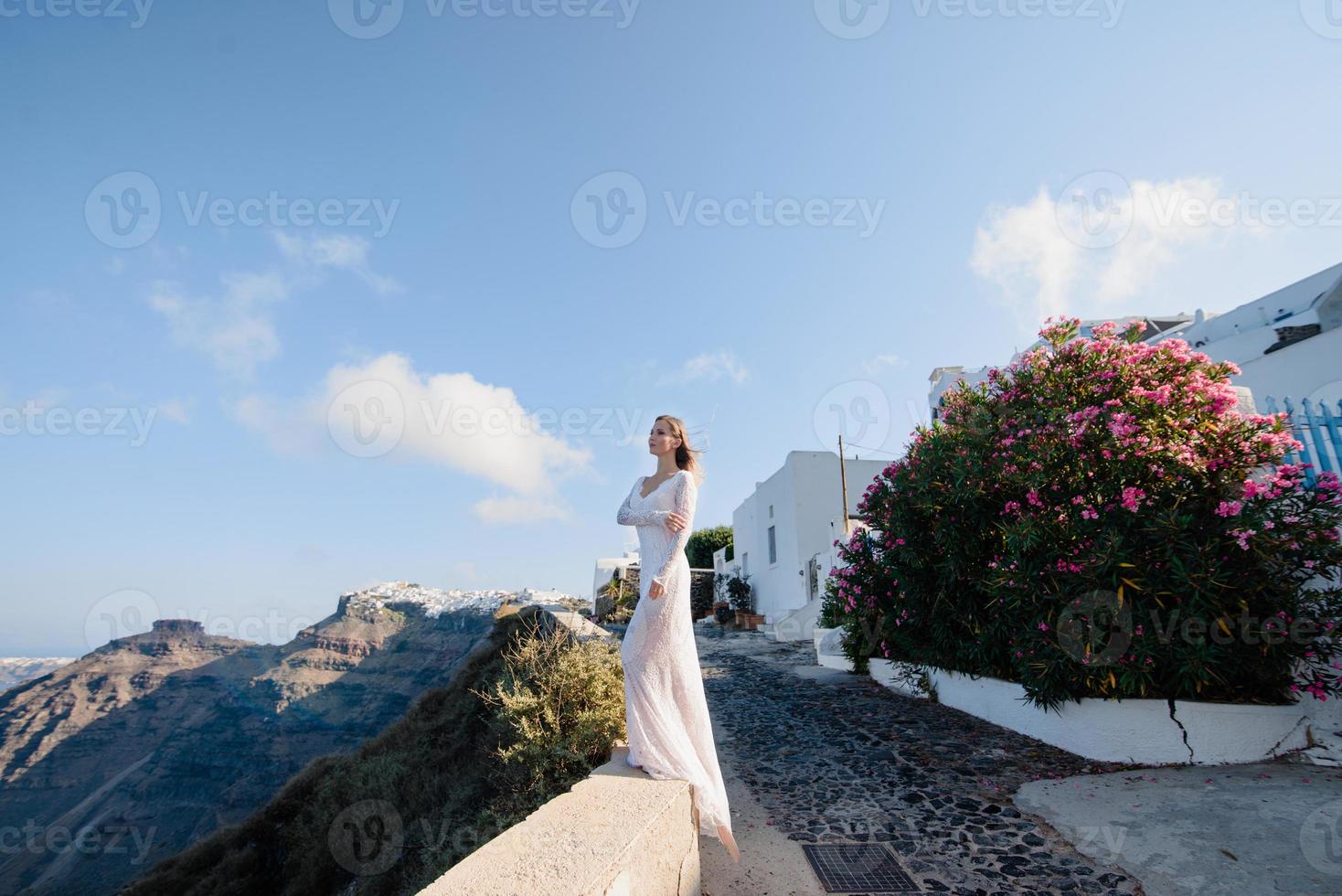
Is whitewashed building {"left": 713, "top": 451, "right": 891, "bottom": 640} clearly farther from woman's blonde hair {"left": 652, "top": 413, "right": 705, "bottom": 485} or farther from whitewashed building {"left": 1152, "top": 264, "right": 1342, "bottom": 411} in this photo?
woman's blonde hair {"left": 652, "top": 413, "right": 705, "bottom": 485}

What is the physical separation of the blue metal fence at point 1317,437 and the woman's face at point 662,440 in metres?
5.30

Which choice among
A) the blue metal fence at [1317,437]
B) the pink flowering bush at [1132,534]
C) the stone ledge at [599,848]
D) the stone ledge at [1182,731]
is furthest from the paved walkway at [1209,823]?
the blue metal fence at [1317,437]

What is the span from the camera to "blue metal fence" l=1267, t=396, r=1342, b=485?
486 cm

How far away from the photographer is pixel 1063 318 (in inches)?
232

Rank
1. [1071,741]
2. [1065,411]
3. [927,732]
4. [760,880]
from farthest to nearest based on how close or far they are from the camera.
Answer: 1. [927,732]
2. [1065,411]
3. [1071,741]
4. [760,880]

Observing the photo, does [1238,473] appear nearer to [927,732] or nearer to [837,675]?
[927,732]

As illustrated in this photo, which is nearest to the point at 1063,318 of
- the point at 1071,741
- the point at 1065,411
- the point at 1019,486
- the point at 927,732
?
the point at 1065,411

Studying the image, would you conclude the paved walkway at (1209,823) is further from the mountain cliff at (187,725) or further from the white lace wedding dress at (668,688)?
the mountain cliff at (187,725)

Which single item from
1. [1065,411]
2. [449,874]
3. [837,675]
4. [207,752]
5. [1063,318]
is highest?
[1063,318]

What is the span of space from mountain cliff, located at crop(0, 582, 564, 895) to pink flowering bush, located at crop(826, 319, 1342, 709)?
88.1 ft

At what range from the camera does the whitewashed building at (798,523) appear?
62.2 ft

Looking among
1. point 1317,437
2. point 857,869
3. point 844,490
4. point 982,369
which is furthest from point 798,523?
point 857,869

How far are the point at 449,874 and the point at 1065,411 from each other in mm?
5698

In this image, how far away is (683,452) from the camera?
11.5 ft
